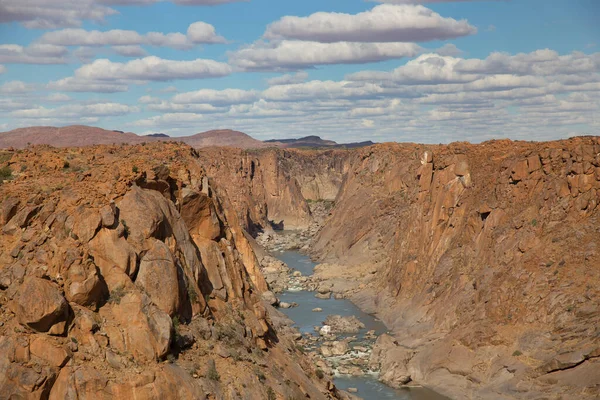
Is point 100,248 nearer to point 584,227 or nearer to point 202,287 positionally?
point 202,287

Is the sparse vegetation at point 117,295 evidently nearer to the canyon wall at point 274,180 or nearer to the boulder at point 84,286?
the boulder at point 84,286

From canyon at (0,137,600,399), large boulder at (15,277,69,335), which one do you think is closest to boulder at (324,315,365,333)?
canyon at (0,137,600,399)

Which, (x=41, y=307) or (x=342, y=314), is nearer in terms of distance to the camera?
(x=41, y=307)

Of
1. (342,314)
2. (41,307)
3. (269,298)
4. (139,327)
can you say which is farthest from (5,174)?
(342,314)

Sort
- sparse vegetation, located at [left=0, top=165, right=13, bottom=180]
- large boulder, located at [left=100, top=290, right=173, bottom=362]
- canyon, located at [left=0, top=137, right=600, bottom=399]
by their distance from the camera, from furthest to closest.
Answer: sparse vegetation, located at [left=0, top=165, right=13, bottom=180] → large boulder, located at [left=100, top=290, right=173, bottom=362] → canyon, located at [left=0, top=137, right=600, bottom=399]

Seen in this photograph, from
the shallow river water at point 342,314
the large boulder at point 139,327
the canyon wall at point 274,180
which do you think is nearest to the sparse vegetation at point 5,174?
the large boulder at point 139,327

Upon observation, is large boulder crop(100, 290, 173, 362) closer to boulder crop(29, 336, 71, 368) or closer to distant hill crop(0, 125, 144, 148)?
boulder crop(29, 336, 71, 368)

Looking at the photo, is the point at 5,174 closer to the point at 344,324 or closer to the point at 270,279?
the point at 344,324
